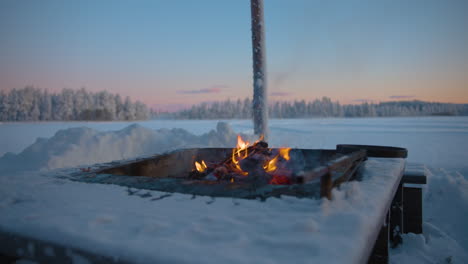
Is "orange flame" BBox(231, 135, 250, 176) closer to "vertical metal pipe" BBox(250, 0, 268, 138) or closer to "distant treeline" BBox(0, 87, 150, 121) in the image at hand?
"vertical metal pipe" BBox(250, 0, 268, 138)

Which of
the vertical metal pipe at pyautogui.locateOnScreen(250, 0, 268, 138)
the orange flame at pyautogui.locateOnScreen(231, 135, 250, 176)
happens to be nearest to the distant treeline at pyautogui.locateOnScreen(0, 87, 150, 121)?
the vertical metal pipe at pyautogui.locateOnScreen(250, 0, 268, 138)

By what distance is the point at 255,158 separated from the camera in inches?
131

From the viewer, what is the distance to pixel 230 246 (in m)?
1.09

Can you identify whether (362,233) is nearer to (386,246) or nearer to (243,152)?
(386,246)

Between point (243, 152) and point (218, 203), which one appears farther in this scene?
point (243, 152)

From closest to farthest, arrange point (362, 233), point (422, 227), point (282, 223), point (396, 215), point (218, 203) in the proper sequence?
point (362, 233) < point (282, 223) < point (218, 203) < point (396, 215) < point (422, 227)

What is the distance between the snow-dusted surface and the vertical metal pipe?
4408 millimetres

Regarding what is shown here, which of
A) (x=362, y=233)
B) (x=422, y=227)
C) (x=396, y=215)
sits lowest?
(x=422, y=227)

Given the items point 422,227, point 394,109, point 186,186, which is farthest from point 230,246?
point 394,109

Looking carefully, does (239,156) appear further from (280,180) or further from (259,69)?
(259,69)

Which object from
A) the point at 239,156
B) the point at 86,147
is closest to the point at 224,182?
the point at 239,156

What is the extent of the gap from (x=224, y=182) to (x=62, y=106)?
190 ft

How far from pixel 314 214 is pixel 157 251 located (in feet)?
2.75

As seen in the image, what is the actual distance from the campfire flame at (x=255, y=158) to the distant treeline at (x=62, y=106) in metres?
54.3
